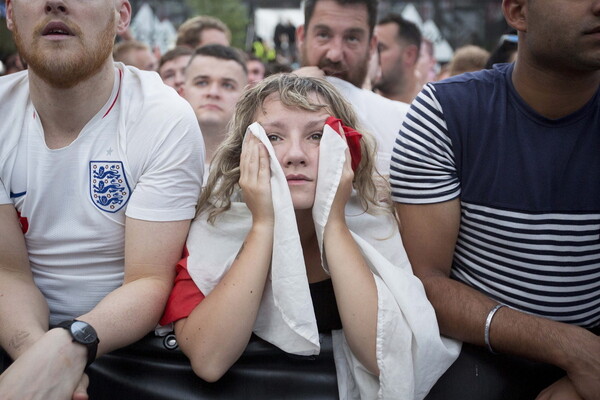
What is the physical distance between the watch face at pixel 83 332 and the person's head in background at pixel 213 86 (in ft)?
8.14

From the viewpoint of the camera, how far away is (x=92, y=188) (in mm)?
2545

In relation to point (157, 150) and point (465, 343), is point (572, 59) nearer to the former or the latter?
point (465, 343)

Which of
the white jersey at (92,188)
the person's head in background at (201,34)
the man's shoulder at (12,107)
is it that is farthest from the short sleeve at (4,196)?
the person's head in background at (201,34)

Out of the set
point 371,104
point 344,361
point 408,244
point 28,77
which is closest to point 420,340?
point 344,361

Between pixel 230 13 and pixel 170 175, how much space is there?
1785 centimetres

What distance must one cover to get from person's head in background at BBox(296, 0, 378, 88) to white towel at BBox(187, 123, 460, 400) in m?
2.32

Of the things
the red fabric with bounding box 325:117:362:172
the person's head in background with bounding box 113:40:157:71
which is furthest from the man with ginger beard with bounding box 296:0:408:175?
the person's head in background with bounding box 113:40:157:71

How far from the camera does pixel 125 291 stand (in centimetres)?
239

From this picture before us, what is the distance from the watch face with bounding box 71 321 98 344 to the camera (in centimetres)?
218

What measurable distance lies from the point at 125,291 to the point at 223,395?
0.46 m

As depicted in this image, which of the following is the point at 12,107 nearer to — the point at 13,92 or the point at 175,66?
the point at 13,92

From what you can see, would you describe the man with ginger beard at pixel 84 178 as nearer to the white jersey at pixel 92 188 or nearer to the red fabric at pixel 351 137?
the white jersey at pixel 92 188

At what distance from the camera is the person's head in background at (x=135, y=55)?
7458 millimetres

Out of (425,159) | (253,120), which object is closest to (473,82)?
(425,159)
